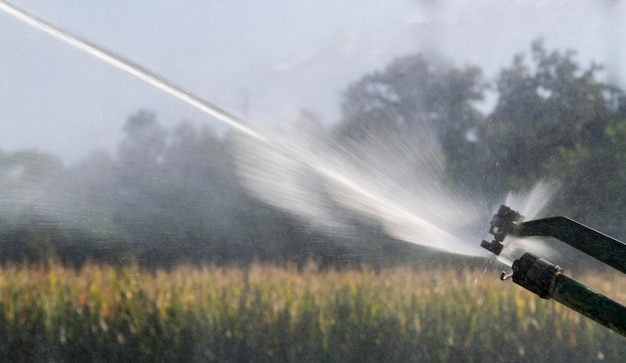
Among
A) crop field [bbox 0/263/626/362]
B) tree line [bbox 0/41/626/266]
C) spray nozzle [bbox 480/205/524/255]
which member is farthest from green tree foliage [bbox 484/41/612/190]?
spray nozzle [bbox 480/205/524/255]

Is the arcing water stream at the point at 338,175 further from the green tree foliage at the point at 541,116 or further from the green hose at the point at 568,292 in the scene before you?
the green hose at the point at 568,292

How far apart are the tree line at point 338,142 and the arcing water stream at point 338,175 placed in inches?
4.5

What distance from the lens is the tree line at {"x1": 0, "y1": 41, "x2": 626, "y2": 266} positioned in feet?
16.4

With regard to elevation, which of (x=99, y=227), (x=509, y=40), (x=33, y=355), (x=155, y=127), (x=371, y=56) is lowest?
(x=33, y=355)

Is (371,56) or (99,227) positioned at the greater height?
(371,56)

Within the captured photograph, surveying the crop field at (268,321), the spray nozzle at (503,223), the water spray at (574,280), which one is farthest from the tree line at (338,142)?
the water spray at (574,280)

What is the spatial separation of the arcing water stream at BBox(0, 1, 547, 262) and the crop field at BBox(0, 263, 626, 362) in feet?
1.82

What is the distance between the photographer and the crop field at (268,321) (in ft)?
14.7

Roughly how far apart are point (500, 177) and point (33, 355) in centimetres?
343

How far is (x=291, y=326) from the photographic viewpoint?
178 inches

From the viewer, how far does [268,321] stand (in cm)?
453

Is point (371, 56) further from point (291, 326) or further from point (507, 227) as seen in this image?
point (507, 227)

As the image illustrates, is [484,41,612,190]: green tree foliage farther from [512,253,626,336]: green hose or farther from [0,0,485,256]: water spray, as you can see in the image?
[512,253,626,336]: green hose

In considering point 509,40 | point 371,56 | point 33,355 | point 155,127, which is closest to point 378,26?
point 371,56
